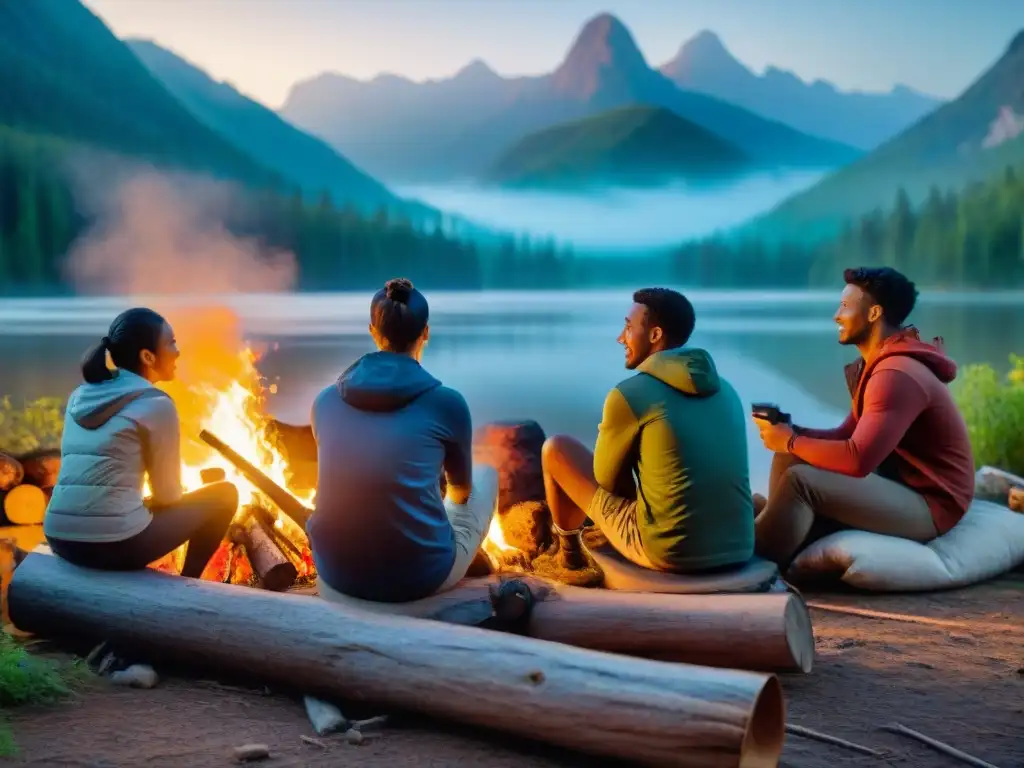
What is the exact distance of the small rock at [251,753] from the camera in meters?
2.92

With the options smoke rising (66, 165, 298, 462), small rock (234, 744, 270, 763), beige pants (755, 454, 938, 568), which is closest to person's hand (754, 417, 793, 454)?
beige pants (755, 454, 938, 568)

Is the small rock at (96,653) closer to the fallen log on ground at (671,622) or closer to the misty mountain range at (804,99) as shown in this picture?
the fallen log on ground at (671,622)

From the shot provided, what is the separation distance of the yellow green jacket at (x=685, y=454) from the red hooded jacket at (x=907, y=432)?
77 centimetres

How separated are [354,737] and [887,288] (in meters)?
2.99

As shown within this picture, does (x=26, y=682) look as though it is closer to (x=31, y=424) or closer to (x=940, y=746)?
(x=940, y=746)

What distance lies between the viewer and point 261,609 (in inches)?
138

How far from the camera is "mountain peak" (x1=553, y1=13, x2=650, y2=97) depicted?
31.7 ft

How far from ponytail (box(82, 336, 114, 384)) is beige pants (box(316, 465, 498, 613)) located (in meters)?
1.11

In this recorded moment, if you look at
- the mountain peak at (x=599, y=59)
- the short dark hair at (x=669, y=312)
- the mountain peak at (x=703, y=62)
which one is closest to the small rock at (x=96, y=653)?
the short dark hair at (x=669, y=312)

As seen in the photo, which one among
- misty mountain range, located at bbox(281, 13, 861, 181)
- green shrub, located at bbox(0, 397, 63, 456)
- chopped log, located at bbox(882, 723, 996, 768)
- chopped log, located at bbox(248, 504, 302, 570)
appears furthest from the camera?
misty mountain range, located at bbox(281, 13, 861, 181)

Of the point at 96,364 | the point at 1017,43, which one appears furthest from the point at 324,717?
the point at 1017,43

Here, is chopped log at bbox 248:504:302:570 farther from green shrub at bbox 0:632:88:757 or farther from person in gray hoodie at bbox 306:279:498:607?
green shrub at bbox 0:632:88:757

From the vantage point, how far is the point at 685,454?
3.70 meters

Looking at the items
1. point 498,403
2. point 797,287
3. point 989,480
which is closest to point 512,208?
point 498,403
